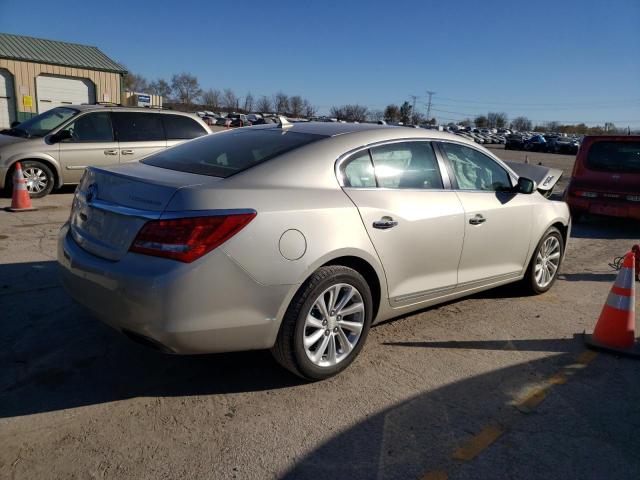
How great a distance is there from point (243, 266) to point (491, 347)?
7.39 feet

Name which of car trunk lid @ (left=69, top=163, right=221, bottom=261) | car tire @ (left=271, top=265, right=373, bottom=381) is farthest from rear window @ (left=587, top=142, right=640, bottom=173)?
car trunk lid @ (left=69, top=163, right=221, bottom=261)

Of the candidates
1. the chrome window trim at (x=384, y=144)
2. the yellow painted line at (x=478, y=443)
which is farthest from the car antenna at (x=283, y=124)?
the yellow painted line at (x=478, y=443)

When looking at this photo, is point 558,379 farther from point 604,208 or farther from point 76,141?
point 76,141

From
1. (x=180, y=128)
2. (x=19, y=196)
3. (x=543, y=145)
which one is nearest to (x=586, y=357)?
(x=19, y=196)

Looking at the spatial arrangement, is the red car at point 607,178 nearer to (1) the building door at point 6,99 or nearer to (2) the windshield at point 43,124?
(2) the windshield at point 43,124

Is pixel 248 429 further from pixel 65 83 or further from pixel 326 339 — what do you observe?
pixel 65 83

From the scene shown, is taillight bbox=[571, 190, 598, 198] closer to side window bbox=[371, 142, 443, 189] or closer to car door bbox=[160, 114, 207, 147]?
side window bbox=[371, 142, 443, 189]

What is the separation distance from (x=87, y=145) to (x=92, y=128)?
338 mm

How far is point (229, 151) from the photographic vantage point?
12.6ft

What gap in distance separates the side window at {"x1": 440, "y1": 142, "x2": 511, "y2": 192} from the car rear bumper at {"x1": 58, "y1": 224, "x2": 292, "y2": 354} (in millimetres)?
2087

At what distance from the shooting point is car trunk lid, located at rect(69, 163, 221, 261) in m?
2.98

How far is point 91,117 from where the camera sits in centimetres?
962

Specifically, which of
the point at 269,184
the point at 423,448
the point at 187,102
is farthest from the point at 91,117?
the point at 187,102

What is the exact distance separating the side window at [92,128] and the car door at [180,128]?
1032 millimetres
